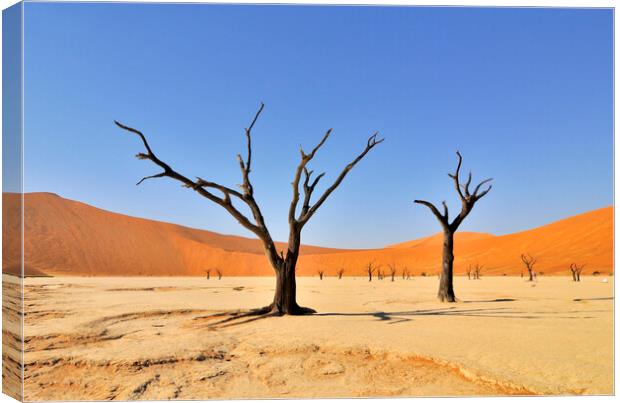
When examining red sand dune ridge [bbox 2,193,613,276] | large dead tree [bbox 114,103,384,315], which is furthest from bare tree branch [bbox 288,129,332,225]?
red sand dune ridge [bbox 2,193,613,276]

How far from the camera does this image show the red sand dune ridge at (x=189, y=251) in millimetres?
59062

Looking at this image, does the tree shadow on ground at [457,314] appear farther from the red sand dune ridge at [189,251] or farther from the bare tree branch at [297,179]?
the red sand dune ridge at [189,251]

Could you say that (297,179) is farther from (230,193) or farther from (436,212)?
(436,212)

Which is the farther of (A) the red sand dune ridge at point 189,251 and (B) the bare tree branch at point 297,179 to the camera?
(A) the red sand dune ridge at point 189,251

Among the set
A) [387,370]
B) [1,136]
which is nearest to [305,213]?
[387,370]

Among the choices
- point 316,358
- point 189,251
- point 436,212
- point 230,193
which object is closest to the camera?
point 316,358

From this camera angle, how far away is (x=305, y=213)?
12500 mm

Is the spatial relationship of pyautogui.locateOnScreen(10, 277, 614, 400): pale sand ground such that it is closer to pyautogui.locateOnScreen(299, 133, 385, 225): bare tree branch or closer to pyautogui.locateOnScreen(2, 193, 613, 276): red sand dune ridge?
pyautogui.locateOnScreen(299, 133, 385, 225): bare tree branch

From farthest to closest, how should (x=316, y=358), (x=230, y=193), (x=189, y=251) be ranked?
(x=189, y=251), (x=230, y=193), (x=316, y=358)

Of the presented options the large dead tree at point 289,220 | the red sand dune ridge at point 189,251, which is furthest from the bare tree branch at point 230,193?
the red sand dune ridge at point 189,251

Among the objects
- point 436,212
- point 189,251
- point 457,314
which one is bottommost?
point 457,314

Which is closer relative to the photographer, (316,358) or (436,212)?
(316,358)

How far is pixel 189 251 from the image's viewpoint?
88.5m

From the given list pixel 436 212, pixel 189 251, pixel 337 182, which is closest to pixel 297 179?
pixel 337 182
